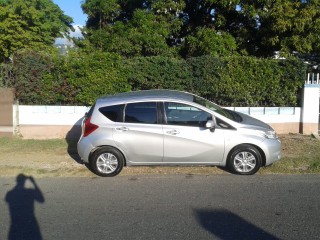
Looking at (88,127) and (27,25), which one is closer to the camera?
(88,127)

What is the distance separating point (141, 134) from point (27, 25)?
10077 mm

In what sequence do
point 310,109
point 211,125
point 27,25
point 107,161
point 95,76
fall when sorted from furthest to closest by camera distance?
point 27,25 < point 310,109 < point 95,76 < point 107,161 < point 211,125

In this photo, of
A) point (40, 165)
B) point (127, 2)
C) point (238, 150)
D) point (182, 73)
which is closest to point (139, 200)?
point (238, 150)

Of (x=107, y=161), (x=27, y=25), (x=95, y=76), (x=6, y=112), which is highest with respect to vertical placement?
(x=27, y=25)

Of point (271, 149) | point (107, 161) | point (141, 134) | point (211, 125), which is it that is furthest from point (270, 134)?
point (107, 161)

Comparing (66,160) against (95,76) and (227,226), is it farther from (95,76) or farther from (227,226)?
(227,226)

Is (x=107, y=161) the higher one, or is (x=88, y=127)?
(x=88, y=127)

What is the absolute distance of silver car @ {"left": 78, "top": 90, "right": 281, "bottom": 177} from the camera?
703cm

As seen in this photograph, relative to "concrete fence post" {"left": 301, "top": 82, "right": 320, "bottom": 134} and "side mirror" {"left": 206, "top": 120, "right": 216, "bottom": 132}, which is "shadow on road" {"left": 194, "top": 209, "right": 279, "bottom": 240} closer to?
"side mirror" {"left": 206, "top": 120, "right": 216, "bottom": 132}

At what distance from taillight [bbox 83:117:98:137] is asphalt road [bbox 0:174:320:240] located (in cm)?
89

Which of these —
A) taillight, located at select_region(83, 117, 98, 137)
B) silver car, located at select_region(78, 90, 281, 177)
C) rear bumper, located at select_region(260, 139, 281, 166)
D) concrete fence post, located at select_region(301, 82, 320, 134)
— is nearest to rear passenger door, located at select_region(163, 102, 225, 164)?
silver car, located at select_region(78, 90, 281, 177)

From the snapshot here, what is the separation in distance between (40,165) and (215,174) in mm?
3684

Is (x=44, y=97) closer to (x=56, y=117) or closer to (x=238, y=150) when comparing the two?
(x=56, y=117)

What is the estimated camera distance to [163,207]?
213 inches
